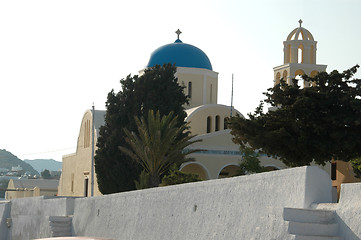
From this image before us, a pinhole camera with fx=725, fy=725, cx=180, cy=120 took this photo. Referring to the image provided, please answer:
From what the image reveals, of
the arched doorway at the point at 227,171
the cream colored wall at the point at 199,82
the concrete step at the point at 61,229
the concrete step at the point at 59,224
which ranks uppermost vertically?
the cream colored wall at the point at 199,82

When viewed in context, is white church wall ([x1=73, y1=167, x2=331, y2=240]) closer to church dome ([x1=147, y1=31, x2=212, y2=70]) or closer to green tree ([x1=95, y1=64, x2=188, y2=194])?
green tree ([x1=95, y1=64, x2=188, y2=194])

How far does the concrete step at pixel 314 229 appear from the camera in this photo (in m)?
9.54

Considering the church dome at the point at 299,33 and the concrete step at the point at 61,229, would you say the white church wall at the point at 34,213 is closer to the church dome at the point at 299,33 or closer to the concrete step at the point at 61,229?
the concrete step at the point at 61,229

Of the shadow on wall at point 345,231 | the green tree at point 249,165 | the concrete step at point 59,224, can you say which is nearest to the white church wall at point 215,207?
the shadow on wall at point 345,231

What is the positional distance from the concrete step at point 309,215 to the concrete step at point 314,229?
0.22ft

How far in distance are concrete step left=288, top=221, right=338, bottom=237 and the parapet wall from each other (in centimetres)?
18

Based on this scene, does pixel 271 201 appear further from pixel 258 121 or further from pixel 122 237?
pixel 258 121

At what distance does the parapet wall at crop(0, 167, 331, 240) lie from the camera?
10617mm

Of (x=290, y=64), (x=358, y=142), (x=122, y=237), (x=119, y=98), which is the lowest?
(x=122, y=237)

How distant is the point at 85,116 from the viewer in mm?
49250

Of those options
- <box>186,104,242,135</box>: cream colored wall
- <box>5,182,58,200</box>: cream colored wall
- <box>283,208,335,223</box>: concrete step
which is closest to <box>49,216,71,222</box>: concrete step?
<box>283,208,335,223</box>: concrete step

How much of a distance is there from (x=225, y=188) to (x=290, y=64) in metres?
30.5

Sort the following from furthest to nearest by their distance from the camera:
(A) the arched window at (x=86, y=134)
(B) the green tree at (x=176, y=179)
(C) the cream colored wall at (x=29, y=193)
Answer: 1. (C) the cream colored wall at (x=29, y=193)
2. (A) the arched window at (x=86, y=134)
3. (B) the green tree at (x=176, y=179)

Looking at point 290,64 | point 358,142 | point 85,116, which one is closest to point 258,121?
point 358,142
